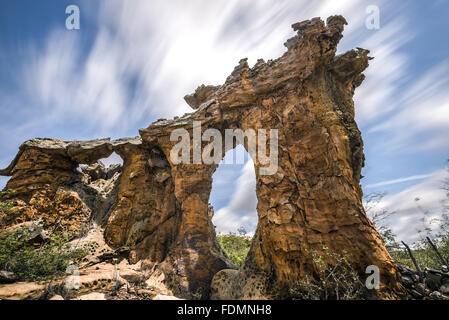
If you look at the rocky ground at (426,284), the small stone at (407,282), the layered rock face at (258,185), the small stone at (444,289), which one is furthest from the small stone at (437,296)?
the layered rock face at (258,185)

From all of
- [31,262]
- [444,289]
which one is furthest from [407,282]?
[31,262]

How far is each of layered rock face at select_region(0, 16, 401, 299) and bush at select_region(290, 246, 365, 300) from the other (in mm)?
380

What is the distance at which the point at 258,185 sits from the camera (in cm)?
1061

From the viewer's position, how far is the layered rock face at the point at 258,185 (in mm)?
8211

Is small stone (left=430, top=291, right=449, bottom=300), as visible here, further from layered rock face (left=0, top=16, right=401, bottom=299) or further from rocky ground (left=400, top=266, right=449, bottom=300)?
layered rock face (left=0, top=16, right=401, bottom=299)

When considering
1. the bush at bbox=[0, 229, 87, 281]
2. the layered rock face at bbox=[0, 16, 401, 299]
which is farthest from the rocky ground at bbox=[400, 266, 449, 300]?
the bush at bbox=[0, 229, 87, 281]

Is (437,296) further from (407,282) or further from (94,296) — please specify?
(94,296)

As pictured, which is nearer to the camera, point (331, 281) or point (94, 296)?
point (331, 281)

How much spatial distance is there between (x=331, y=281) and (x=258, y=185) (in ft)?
16.5

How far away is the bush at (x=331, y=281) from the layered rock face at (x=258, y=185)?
380 millimetres

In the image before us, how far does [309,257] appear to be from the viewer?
8055 millimetres

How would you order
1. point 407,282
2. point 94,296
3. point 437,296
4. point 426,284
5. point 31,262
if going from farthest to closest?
point 31,262, point 94,296, point 426,284, point 407,282, point 437,296

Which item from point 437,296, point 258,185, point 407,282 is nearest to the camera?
point 437,296

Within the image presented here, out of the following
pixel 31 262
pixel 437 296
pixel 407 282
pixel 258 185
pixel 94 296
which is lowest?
pixel 94 296
